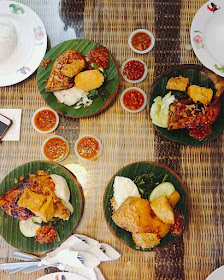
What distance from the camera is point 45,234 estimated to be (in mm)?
2814

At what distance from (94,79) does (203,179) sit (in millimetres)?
1338

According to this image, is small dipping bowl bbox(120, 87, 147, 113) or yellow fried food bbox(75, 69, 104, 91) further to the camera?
small dipping bowl bbox(120, 87, 147, 113)

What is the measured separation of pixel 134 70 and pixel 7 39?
1.22 meters

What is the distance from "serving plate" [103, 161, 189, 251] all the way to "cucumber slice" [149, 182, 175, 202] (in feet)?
0.25

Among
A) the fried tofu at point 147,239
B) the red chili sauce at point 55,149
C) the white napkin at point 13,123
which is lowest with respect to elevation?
the fried tofu at point 147,239

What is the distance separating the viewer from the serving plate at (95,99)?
3.01m

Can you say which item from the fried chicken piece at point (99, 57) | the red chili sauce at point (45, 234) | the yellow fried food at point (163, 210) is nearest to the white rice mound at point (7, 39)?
the fried chicken piece at point (99, 57)

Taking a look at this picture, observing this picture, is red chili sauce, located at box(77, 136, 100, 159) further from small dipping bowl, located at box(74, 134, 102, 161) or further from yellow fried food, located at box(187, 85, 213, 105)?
yellow fried food, located at box(187, 85, 213, 105)

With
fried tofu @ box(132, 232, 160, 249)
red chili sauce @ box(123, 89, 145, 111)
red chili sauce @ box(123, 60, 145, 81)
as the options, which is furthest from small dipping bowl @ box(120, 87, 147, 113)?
fried tofu @ box(132, 232, 160, 249)

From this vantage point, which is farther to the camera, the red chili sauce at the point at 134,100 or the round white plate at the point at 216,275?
the red chili sauce at the point at 134,100

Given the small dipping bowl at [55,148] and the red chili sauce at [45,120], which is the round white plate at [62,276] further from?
the red chili sauce at [45,120]

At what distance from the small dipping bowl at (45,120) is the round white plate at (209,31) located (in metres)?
1.46

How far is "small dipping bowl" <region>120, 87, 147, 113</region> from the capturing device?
3107 mm

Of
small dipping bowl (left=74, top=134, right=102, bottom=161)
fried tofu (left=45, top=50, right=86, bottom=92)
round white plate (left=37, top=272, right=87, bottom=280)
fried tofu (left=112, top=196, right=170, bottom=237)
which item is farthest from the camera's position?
small dipping bowl (left=74, top=134, right=102, bottom=161)
